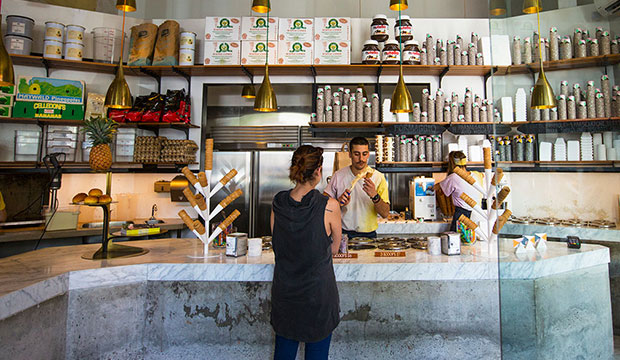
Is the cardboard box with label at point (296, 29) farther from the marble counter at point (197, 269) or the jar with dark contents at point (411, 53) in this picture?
the marble counter at point (197, 269)

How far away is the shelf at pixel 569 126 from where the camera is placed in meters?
0.70

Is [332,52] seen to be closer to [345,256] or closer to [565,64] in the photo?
[345,256]

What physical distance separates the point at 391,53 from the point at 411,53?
0.80 feet

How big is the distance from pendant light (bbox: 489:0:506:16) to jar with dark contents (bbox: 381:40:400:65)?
3.45 metres

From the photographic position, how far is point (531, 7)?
921 millimetres

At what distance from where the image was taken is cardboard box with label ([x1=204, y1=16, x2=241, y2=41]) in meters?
4.38

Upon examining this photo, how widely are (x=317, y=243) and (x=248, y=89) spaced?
3378 mm

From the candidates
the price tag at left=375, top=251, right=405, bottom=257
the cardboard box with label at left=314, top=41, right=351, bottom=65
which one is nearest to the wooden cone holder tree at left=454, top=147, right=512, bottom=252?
the price tag at left=375, top=251, right=405, bottom=257

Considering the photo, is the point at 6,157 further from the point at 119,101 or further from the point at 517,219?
the point at 517,219

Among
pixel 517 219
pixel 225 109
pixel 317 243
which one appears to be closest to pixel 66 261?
pixel 317 243

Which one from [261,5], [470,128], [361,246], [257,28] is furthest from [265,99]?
[470,128]

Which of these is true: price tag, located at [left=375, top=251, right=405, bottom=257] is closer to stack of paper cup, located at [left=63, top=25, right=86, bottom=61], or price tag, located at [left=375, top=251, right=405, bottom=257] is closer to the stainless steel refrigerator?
the stainless steel refrigerator

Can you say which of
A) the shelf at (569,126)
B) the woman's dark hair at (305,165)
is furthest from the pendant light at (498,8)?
the woman's dark hair at (305,165)

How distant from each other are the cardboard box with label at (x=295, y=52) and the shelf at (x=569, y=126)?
12.4 ft
